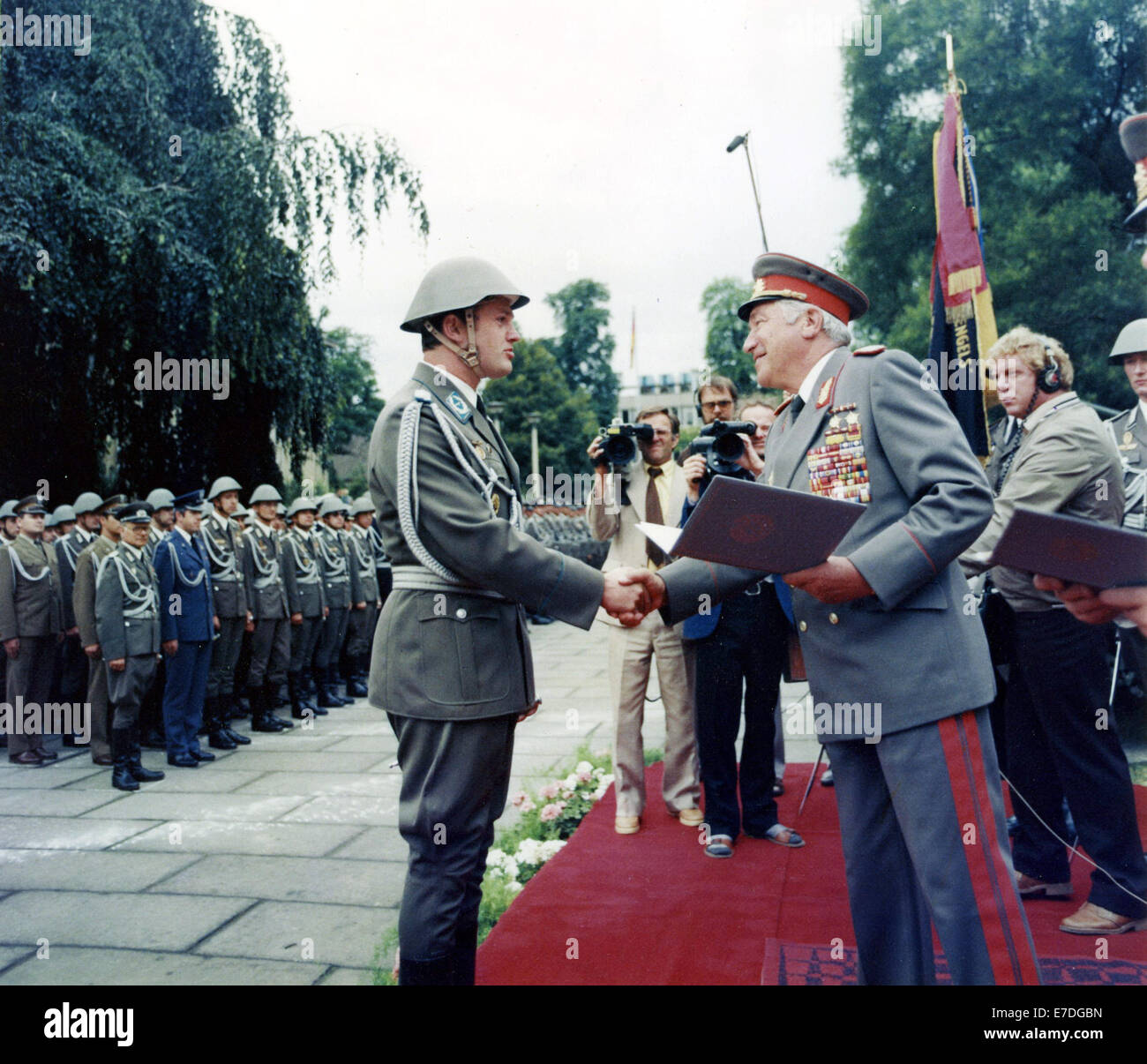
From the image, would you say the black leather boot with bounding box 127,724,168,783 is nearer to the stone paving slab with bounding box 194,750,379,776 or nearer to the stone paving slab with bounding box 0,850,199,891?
the stone paving slab with bounding box 194,750,379,776

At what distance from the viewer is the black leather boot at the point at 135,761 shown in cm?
600

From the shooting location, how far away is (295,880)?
161 inches

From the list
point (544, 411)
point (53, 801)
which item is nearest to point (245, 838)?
point (53, 801)

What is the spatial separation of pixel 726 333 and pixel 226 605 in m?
36.8

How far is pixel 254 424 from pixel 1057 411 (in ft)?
33.6

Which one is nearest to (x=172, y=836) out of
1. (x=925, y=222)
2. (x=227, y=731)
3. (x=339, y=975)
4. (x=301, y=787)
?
(x=301, y=787)

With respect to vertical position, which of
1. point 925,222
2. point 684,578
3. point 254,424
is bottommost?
point 684,578

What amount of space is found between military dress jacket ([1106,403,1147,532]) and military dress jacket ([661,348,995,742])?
1.66 metres

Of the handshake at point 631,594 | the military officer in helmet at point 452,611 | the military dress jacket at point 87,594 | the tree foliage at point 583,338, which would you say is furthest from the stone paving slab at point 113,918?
the tree foliage at point 583,338

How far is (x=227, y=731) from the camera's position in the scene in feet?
24.0

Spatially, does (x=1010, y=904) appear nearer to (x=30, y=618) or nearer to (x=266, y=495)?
(x=30, y=618)

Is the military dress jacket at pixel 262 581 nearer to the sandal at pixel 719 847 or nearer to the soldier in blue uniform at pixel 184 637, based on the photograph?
the soldier in blue uniform at pixel 184 637

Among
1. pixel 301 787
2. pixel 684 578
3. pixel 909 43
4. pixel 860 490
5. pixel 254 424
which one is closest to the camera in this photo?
pixel 860 490

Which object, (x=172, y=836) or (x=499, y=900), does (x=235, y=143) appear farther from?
(x=499, y=900)
